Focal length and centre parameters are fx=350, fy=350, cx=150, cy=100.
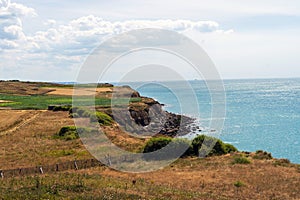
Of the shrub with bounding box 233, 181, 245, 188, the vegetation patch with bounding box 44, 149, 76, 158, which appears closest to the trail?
the vegetation patch with bounding box 44, 149, 76, 158

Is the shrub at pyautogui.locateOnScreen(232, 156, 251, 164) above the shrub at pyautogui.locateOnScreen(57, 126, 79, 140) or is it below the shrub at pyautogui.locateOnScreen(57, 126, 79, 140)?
below

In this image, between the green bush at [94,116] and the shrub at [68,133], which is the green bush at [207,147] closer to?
the shrub at [68,133]

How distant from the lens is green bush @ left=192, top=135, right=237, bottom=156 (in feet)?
134

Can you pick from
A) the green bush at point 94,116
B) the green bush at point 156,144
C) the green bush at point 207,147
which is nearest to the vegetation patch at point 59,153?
the green bush at point 156,144

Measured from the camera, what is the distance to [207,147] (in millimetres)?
41688

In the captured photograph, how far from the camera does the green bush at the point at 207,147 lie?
41.0 m

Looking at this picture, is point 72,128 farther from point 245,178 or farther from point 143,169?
point 245,178

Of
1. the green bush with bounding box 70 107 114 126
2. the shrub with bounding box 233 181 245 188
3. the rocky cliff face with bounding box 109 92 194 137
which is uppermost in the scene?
the green bush with bounding box 70 107 114 126

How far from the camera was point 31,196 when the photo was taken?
17344 millimetres

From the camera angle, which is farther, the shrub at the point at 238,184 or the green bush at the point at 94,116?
the green bush at the point at 94,116

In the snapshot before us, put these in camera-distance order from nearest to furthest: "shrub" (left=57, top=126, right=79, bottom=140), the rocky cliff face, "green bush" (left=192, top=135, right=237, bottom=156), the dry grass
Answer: the dry grass → "green bush" (left=192, top=135, right=237, bottom=156) → "shrub" (left=57, top=126, right=79, bottom=140) → the rocky cliff face

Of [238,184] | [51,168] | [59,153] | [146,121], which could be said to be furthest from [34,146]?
[146,121]

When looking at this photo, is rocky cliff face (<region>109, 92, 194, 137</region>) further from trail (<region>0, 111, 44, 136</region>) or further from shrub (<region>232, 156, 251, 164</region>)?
shrub (<region>232, 156, 251, 164</region>)

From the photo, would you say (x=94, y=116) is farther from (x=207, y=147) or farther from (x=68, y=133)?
(x=207, y=147)
